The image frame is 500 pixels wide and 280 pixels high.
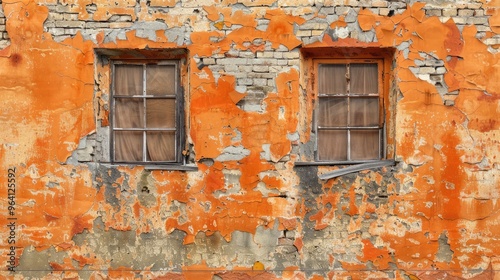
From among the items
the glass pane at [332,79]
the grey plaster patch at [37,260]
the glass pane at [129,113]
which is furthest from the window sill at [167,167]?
the glass pane at [332,79]

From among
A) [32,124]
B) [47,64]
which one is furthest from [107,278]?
[47,64]

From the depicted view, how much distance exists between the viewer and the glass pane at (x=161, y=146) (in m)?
6.66

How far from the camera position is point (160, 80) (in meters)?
6.68

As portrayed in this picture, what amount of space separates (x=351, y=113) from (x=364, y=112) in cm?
12

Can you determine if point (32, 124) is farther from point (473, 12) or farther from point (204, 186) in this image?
point (473, 12)

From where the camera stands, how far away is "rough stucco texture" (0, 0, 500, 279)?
6.35m

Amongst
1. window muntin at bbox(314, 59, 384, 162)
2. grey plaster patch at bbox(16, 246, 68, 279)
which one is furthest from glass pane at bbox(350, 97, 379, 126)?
grey plaster patch at bbox(16, 246, 68, 279)

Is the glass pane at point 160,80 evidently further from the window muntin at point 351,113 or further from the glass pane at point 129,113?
the window muntin at point 351,113

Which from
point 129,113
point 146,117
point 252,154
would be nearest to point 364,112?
point 252,154

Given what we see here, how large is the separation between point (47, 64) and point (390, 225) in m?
3.35

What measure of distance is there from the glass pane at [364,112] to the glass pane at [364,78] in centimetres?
8

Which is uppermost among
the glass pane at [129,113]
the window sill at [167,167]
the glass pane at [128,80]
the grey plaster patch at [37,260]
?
the glass pane at [128,80]

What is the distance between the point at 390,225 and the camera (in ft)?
20.9

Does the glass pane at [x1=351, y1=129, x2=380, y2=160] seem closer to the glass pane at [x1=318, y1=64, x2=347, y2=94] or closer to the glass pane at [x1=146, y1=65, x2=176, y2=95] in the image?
the glass pane at [x1=318, y1=64, x2=347, y2=94]
